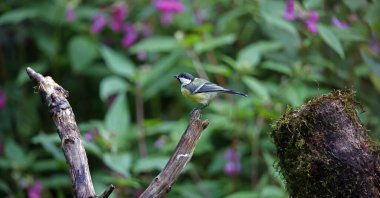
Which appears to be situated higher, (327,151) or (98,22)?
(98,22)

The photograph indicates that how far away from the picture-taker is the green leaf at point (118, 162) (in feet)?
10.6

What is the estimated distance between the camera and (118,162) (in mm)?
3328

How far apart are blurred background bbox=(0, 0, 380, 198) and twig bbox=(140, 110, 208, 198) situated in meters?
1.32

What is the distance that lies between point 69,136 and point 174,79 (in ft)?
7.98

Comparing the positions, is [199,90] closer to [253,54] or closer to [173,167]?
[173,167]

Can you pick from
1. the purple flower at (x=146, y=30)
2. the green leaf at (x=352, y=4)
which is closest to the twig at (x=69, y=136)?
the green leaf at (x=352, y=4)

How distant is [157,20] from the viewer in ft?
16.1

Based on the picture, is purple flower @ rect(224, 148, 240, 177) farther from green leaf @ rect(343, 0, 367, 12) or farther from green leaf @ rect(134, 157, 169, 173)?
green leaf @ rect(343, 0, 367, 12)

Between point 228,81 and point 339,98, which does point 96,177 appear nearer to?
point 228,81

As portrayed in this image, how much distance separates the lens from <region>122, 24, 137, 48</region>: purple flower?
448 centimetres

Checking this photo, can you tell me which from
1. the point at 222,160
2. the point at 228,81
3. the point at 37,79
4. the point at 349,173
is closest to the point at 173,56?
the point at 228,81

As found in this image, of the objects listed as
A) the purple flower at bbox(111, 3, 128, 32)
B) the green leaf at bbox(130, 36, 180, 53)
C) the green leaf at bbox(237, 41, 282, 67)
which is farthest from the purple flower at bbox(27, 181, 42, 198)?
the green leaf at bbox(237, 41, 282, 67)

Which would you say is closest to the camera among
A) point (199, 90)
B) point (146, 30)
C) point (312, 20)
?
point (199, 90)

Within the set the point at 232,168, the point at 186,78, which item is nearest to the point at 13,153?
the point at 232,168
